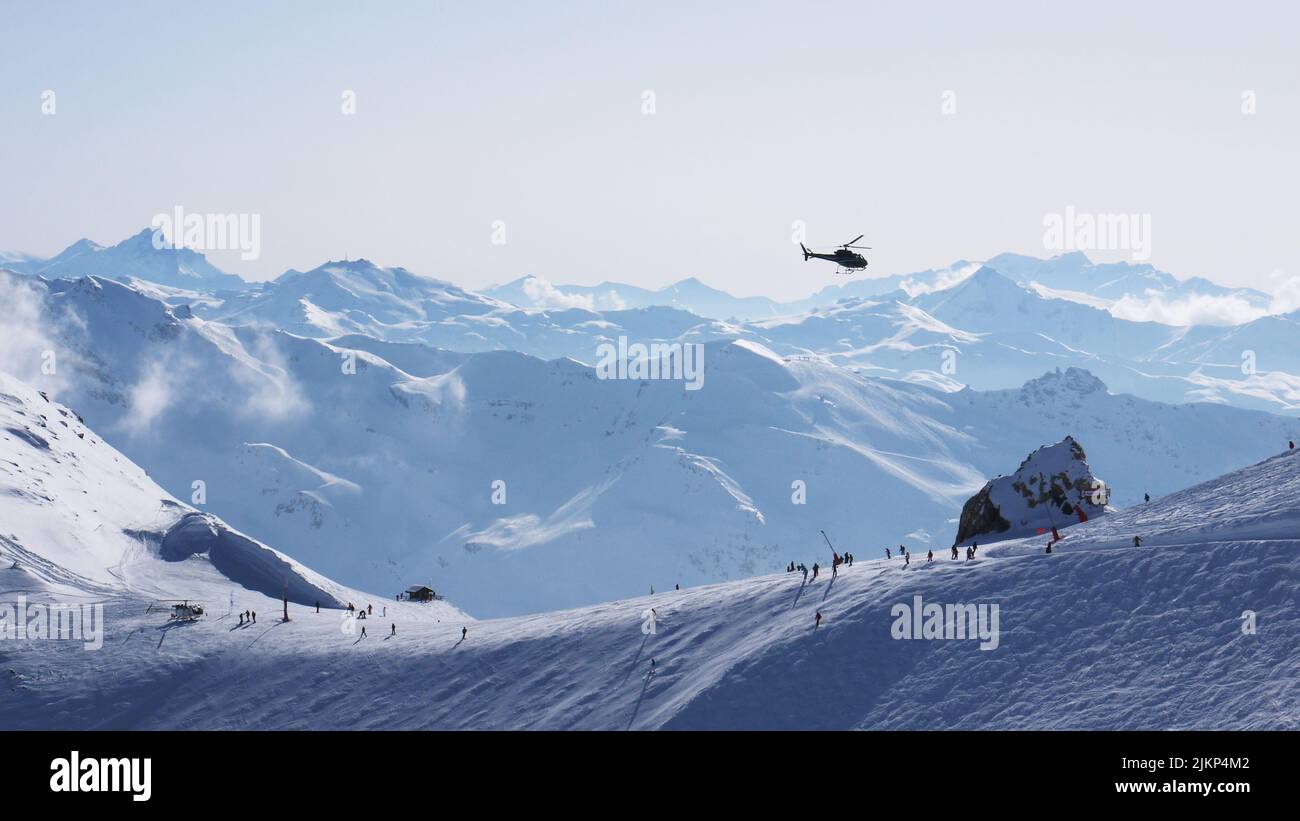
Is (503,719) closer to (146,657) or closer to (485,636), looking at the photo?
(485,636)

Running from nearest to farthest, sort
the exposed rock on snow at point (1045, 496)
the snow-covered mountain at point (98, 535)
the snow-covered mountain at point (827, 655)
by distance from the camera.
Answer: the snow-covered mountain at point (827, 655)
the exposed rock on snow at point (1045, 496)
the snow-covered mountain at point (98, 535)

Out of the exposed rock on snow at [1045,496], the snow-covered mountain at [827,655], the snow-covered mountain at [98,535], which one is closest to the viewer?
the snow-covered mountain at [827,655]

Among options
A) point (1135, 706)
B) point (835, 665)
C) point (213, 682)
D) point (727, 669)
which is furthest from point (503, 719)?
point (1135, 706)

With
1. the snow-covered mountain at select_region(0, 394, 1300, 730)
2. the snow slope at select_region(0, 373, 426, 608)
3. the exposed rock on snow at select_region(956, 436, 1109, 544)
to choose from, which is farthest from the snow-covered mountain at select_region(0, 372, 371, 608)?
the exposed rock on snow at select_region(956, 436, 1109, 544)

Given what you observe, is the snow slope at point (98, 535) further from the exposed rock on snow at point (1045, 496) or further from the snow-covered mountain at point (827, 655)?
the exposed rock on snow at point (1045, 496)

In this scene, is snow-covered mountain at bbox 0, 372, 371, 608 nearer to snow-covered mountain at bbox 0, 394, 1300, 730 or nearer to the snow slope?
the snow slope

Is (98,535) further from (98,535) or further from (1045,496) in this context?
(1045,496)

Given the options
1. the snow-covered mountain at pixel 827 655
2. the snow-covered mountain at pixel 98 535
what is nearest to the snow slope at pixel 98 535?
the snow-covered mountain at pixel 98 535

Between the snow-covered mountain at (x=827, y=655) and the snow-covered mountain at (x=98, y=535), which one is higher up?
the snow-covered mountain at (x=98, y=535)

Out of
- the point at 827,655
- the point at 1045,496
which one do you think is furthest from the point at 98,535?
the point at 1045,496
